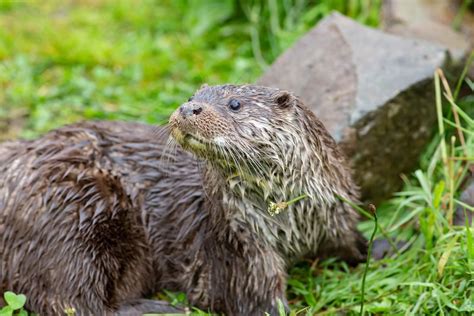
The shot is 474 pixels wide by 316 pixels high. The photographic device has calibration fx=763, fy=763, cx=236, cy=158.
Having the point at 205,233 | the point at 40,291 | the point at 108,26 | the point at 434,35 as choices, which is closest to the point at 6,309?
the point at 40,291

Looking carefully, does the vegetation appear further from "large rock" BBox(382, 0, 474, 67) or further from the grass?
"large rock" BBox(382, 0, 474, 67)

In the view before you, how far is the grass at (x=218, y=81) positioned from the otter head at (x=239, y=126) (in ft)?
2.57

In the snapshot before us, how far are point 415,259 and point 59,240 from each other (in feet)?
5.42

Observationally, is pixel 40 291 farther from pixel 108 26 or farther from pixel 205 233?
pixel 108 26

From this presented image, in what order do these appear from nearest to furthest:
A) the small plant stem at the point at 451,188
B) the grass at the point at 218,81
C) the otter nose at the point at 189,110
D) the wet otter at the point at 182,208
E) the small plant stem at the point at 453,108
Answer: the otter nose at the point at 189,110, the wet otter at the point at 182,208, the grass at the point at 218,81, the small plant stem at the point at 451,188, the small plant stem at the point at 453,108

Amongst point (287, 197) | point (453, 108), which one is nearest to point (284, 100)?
point (287, 197)

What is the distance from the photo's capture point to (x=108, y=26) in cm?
651

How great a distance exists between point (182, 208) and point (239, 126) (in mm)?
709

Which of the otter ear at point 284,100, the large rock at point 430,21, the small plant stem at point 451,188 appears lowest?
the small plant stem at point 451,188

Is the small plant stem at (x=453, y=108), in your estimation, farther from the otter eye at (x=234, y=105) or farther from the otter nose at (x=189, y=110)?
the otter nose at (x=189, y=110)

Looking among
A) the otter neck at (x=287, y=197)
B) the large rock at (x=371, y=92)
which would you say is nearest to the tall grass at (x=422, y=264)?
the large rock at (x=371, y=92)

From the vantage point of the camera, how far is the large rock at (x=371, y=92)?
3.99 meters

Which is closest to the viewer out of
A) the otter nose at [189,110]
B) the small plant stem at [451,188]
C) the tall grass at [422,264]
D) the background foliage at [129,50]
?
the otter nose at [189,110]

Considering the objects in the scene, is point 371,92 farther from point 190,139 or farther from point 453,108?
point 190,139
